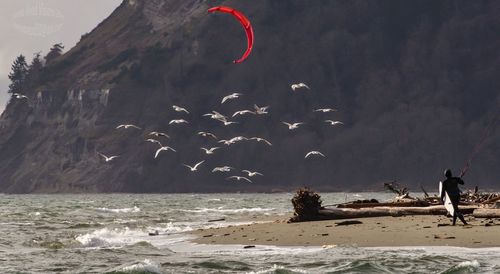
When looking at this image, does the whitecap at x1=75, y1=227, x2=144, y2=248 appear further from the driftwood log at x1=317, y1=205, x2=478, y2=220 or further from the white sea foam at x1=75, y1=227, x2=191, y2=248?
the driftwood log at x1=317, y1=205, x2=478, y2=220

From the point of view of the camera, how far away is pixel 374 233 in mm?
22859

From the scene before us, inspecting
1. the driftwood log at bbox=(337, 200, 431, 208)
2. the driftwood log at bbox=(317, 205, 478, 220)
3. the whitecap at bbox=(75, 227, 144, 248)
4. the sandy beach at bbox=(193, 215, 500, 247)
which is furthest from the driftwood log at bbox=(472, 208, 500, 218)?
the whitecap at bbox=(75, 227, 144, 248)

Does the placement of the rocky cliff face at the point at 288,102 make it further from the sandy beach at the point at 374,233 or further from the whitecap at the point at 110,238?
the sandy beach at the point at 374,233

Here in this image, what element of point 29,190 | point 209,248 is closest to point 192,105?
point 29,190

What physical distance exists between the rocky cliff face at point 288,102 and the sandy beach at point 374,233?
459 ft

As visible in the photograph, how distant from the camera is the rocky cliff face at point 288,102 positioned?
553 ft

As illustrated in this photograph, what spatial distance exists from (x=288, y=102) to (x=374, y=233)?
154 metres

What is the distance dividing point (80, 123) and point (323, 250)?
525 feet

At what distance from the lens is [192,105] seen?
175500 mm

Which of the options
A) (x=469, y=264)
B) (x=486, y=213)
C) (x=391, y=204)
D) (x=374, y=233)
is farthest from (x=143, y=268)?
(x=391, y=204)

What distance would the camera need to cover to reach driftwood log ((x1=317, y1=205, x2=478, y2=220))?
2653 cm

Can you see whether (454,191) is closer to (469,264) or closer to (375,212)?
(375,212)

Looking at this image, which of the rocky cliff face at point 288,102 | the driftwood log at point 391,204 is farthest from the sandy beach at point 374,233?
the rocky cliff face at point 288,102

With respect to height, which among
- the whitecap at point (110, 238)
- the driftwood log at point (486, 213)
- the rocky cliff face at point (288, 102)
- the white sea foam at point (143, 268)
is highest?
the rocky cliff face at point (288, 102)
